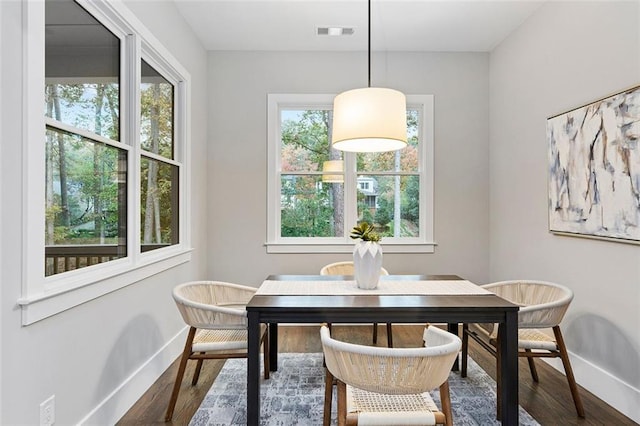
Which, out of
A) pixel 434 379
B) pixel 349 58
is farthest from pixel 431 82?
pixel 434 379

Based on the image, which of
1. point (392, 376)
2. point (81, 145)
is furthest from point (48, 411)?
point (392, 376)

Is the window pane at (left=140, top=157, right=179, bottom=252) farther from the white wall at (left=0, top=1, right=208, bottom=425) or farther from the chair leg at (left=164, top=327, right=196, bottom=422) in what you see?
the chair leg at (left=164, top=327, right=196, bottom=422)

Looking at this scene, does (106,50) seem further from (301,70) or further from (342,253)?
(342,253)

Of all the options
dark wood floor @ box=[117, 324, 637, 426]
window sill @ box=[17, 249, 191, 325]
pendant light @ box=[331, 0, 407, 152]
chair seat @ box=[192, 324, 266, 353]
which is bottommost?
dark wood floor @ box=[117, 324, 637, 426]

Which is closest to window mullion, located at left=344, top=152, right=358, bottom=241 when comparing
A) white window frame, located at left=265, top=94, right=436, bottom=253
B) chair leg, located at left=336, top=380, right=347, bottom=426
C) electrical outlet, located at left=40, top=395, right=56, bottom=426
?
→ white window frame, located at left=265, top=94, right=436, bottom=253

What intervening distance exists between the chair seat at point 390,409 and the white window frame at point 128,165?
130 centimetres

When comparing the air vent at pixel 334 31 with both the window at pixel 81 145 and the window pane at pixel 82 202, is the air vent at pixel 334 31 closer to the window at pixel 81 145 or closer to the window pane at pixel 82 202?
the window at pixel 81 145

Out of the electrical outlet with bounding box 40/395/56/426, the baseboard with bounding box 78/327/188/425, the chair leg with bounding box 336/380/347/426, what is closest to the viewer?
the chair leg with bounding box 336/380/347/426

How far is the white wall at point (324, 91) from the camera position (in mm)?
3709

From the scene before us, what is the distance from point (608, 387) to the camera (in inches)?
87.9

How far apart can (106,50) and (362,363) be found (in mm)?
2113

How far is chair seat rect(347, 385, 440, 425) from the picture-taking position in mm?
1320

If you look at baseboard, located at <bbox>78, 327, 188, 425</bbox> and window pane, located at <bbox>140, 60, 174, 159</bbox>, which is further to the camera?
window pane, located at <bbox>140, 60, 174, 159</bbox>

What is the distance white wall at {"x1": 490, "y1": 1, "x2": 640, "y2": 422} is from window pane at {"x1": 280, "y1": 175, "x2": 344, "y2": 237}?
1577 mm
